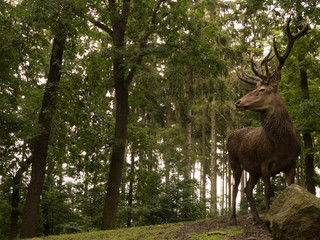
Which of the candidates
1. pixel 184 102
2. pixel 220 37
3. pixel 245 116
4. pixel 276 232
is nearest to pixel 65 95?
pixel 276 232

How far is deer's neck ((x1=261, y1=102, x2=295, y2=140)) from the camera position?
7004 mm

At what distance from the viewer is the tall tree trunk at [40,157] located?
12055mm

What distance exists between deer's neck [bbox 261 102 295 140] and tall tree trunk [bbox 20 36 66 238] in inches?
287

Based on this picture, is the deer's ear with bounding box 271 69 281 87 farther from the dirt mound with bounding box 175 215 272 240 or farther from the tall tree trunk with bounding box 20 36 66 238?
the tall tree trunk with bounding box 20 36 66 238

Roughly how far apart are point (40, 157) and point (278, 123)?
342 inches

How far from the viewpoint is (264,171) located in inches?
287

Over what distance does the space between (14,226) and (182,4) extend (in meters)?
12.3

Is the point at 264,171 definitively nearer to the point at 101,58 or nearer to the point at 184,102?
the point at 101,58

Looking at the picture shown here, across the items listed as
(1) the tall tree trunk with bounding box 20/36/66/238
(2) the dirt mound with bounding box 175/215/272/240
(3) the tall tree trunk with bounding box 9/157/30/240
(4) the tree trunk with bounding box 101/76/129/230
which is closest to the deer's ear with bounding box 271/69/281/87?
(2) the dirt mound with bounding box 175/215/272/240

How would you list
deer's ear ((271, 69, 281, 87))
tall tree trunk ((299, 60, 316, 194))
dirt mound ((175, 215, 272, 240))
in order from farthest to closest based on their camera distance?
tall tree trunk ((299, 60, 316, 194))
deer's ear ((271, 69, 281, 87))
dirt mound ((175, 215, 272, 240))

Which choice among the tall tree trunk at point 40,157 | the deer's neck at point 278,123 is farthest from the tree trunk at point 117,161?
the deer's neck at point 278,123

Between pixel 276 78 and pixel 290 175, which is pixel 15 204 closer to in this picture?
pixel 290 175

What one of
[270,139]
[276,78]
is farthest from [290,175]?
[276,78]

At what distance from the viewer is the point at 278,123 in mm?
7055
